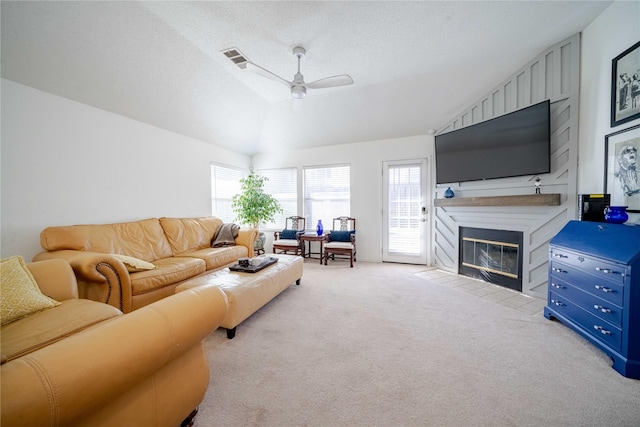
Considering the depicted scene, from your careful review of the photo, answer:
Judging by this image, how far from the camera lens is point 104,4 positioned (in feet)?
7.49

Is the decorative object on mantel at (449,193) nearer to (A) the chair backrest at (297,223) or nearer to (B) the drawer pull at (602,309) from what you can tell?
(B) the drawer pull at (602,309)

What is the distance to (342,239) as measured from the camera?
509cm

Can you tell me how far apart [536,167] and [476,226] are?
1.17 meters

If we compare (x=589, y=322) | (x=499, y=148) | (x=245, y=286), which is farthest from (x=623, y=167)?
(x=245, y=286)

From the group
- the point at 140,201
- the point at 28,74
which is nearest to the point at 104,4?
the point at 28,74

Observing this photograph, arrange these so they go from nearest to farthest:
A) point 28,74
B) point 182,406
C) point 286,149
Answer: point 182,406 → point 28,74 → point 286,149

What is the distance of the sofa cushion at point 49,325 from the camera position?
1217 millimetres

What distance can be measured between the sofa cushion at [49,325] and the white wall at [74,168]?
1.60 metres

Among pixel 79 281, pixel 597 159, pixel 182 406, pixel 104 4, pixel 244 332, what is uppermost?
pixel 104 4

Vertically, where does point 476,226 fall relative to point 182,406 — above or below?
above

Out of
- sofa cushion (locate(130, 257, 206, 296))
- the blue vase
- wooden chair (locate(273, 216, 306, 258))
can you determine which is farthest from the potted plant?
the blue vase

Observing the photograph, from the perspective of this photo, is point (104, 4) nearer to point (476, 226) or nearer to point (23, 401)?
point (23, 401)

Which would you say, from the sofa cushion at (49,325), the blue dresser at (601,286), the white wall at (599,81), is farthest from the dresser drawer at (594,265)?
the sofa cushion at (49,325)

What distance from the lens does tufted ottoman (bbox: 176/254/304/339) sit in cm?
222
